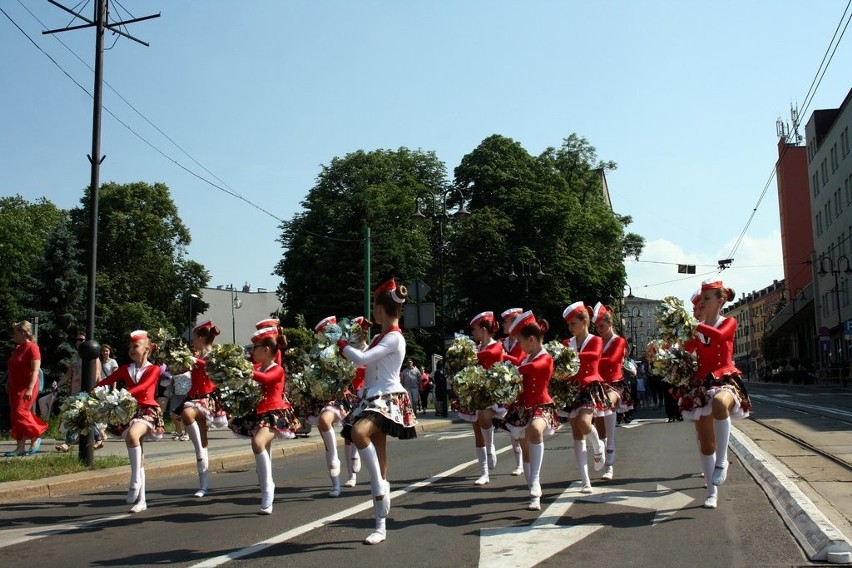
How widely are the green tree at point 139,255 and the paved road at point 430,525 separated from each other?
48855 mm

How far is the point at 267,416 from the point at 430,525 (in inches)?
81.5

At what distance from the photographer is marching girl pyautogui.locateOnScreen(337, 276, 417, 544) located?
747 centimetres

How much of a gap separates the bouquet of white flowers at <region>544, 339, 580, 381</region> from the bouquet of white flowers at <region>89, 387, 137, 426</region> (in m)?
4.41

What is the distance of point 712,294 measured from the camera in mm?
8641

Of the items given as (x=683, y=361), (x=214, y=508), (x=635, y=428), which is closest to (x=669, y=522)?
(x=683, y=361)

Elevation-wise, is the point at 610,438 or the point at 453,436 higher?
the point at 610,438

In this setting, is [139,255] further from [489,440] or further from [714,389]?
[714,389]

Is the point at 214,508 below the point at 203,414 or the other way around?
below

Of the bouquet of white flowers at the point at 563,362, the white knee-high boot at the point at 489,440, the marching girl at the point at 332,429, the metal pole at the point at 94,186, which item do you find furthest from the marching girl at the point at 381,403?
the metal pole at the point at 94,186

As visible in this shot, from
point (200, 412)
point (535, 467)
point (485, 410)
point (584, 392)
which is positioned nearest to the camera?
point (535, 467)

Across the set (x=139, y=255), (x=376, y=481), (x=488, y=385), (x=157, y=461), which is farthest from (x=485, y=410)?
(x=139, y=255)

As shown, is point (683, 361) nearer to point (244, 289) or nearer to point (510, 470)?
point (510, 470)

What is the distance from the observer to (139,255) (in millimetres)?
62531

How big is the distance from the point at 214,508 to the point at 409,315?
18.3 m
